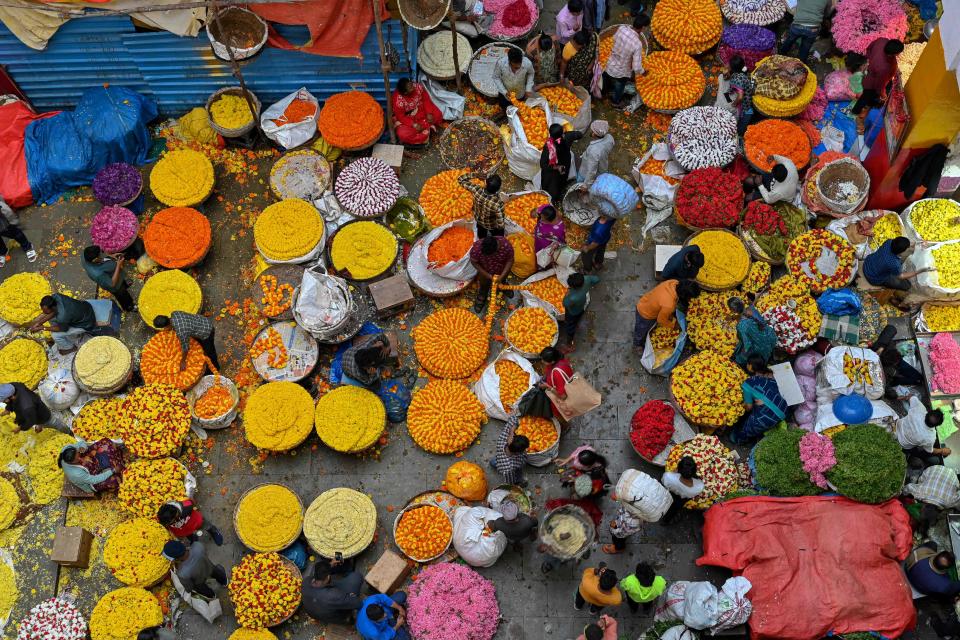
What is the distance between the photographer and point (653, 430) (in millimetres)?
8625

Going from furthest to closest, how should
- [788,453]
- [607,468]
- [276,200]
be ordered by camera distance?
[276,200] → [607,468] → [788,453]

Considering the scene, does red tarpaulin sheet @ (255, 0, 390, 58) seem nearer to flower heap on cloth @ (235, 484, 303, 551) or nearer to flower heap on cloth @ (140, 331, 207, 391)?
flower heap on cloth @ (140, 331, 207, 391)

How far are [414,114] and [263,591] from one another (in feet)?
18.9

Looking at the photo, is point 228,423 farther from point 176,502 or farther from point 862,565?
point 862,565

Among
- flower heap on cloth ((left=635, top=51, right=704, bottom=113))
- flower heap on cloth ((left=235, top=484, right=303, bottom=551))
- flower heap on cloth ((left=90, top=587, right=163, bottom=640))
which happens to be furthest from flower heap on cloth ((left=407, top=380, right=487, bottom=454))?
flower heap on cloth ((left=635, top=51, right=704, bottom=113))

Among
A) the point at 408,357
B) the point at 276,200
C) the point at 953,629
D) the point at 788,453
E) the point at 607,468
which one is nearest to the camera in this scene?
the point at 953,629

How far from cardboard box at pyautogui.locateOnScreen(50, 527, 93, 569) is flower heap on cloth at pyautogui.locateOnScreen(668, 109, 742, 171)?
767 cm

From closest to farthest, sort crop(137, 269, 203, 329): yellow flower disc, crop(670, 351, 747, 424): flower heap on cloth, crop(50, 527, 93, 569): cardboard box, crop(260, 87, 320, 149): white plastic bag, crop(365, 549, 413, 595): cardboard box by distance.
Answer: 1. crop(365, 549, 413, 595): cardboard box
2. crop(50, 527, 93, 569): cardboard box
3. crop(670, 351, 747, 424): flower heap on cloth
4. crop(137, 269, 203, 329): yellow flower disc
5. crop(260, 87, 320, 149): white plastic bag

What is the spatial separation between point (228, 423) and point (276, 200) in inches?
114

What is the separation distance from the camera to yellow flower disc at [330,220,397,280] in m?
9.81

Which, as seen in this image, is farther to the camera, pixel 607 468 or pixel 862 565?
pixel 607 468

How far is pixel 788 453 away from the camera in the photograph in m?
8.30

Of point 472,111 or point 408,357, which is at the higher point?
point 472,111

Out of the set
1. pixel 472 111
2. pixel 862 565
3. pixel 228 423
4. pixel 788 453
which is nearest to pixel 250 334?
pixel 228 423
